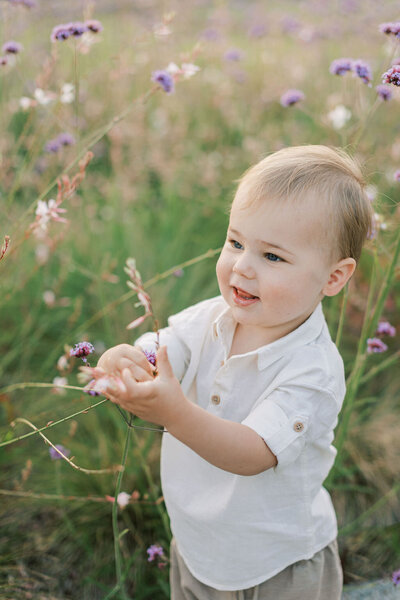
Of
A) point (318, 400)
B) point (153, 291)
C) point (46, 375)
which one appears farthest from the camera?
point (153, 291)

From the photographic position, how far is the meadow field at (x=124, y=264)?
173 cm

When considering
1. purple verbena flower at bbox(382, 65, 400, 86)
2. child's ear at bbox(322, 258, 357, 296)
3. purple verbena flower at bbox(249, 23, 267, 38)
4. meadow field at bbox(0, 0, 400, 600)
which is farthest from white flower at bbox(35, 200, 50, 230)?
purple verbena flower at bbox(249, 23, 267, 38)

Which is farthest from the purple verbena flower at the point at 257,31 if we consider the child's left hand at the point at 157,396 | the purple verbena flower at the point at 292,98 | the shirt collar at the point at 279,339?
the child's left hand at the point at 157,396

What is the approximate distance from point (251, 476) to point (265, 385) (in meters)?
0.21

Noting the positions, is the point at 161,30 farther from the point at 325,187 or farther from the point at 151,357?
the point at 151,357

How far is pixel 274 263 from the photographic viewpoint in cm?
122

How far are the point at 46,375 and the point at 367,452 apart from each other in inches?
53.6

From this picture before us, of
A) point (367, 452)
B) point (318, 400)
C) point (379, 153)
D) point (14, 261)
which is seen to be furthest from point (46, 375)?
point (379, 153)

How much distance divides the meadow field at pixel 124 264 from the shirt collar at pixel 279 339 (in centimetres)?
19

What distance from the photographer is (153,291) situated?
2.71 m

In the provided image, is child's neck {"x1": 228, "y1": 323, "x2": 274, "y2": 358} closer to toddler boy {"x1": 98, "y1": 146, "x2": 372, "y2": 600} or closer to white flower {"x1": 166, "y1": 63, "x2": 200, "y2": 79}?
toddler boy {"x1": 98, "y1": 146, "x2": 372, "y2": 600}

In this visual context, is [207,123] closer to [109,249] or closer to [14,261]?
[109,249]

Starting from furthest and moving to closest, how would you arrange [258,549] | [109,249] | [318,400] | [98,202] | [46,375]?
[98,202], [109,249], [46,375], [258,549], [318,400]

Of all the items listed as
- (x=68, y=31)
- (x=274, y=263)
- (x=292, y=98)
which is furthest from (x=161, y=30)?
(x=274, y=263)
